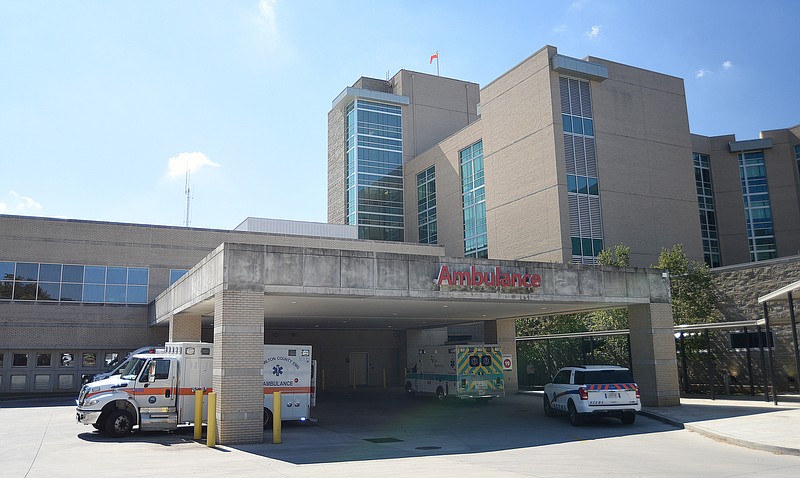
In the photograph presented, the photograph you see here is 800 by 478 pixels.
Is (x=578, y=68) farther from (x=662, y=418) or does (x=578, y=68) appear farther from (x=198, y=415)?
(x=198, y=415)

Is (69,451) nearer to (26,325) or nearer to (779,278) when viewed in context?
(26,325)

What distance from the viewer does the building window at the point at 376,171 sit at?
7619 cm

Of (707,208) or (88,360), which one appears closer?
(88,360)

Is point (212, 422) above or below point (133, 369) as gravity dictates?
below

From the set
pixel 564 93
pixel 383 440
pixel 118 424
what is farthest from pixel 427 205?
pixel 118 424

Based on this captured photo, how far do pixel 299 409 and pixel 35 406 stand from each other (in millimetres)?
16490

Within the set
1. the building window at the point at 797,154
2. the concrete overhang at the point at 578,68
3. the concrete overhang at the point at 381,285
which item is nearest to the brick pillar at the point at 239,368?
the concrete overhang at the point at 381,285

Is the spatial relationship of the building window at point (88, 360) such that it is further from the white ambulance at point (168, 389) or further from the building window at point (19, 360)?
the white ambulance at point (168, 389)

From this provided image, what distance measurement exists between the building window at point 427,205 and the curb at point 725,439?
159 feet

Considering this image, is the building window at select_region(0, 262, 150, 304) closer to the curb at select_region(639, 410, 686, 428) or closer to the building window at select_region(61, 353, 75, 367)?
the building window at select_region(61, 353, 75, 367)

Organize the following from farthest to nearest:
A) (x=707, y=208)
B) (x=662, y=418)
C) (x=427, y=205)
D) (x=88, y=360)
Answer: (x=427, y=205)
(x=707, y=208)
(x=88, y=360)
(x=662, y=418)

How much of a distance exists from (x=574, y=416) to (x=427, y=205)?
51.4 meters

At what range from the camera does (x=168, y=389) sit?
19234 millimetres

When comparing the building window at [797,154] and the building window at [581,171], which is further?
the building window at [797,154]
